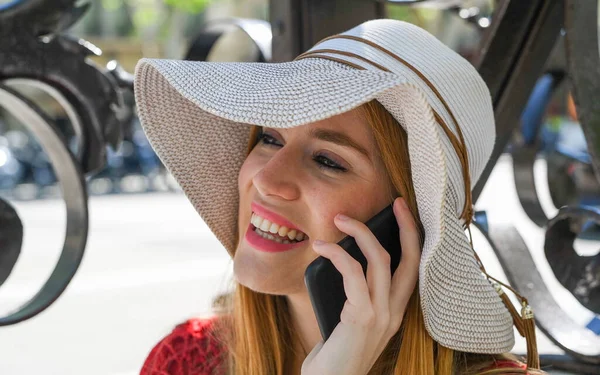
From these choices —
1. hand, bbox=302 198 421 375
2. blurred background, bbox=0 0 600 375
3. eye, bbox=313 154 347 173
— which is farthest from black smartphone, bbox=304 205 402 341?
blurred background, bbox=0 0 600 375

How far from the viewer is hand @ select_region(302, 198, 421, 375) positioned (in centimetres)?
148

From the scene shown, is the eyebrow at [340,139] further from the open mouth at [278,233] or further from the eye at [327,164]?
the open mouth at [278,233]

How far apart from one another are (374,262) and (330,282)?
0.09 m

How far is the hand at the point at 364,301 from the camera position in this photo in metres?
1.48

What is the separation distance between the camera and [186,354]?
188 centimetres

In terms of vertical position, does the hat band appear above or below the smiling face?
above

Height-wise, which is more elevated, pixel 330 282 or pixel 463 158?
pixel 463 158

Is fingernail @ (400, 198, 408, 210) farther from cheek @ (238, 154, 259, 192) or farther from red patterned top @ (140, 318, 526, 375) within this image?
red patterned top @ (140, 318, 526, 375)

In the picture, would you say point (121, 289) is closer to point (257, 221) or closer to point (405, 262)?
point (257, 221)

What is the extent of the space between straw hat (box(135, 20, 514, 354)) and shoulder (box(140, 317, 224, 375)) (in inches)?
23.6

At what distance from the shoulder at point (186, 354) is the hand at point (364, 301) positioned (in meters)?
0.42

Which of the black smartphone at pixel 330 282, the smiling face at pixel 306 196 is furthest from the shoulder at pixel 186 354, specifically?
the black smartphone at pixel 330 282

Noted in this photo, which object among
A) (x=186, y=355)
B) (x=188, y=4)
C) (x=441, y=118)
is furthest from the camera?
(x=188, y=4)

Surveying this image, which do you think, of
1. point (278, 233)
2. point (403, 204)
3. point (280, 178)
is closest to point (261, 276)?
point (278, 233)
